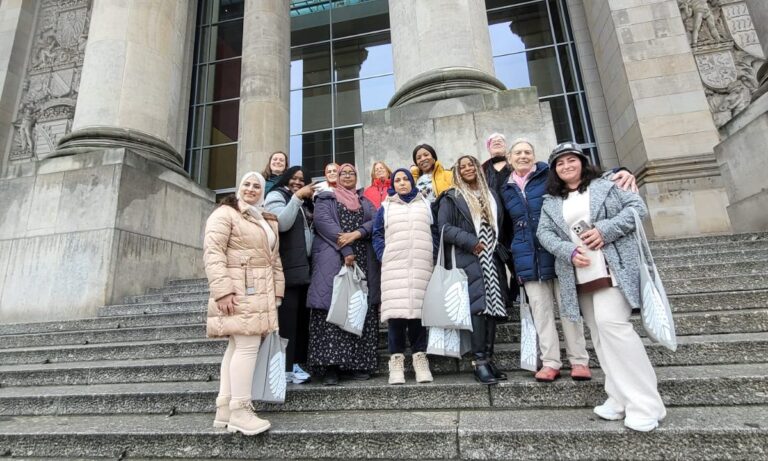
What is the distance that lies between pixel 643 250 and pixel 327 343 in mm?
2316

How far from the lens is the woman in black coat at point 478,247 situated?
3.12 metres

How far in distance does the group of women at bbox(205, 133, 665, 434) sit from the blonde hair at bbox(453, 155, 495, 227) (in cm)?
1

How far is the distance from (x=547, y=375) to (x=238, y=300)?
2.17 m

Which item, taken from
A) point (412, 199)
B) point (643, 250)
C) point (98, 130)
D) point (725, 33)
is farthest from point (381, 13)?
point (643, 250)

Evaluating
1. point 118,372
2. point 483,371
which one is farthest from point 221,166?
point 483,371

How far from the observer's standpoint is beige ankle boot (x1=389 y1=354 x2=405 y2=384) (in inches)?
125

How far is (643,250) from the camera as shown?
2490 millimetres

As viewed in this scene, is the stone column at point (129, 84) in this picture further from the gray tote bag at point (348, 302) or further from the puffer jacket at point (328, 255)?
the gray tote bag at point (348, 302)

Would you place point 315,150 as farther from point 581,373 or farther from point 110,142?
point 581,373

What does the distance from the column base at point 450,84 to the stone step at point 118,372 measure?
5.02 meters

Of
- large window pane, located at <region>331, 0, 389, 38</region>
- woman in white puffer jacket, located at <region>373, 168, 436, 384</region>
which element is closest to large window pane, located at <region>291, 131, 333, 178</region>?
large window pane, located at <region>331, 0, 389, 38</region>

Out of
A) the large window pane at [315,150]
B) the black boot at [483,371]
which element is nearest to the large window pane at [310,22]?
the large window pane at [315,150]

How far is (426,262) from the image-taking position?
3422mm

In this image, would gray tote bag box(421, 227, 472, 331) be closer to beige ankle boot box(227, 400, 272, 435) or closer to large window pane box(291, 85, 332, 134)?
beige ankle boot box(227, 400, 272, 435)
